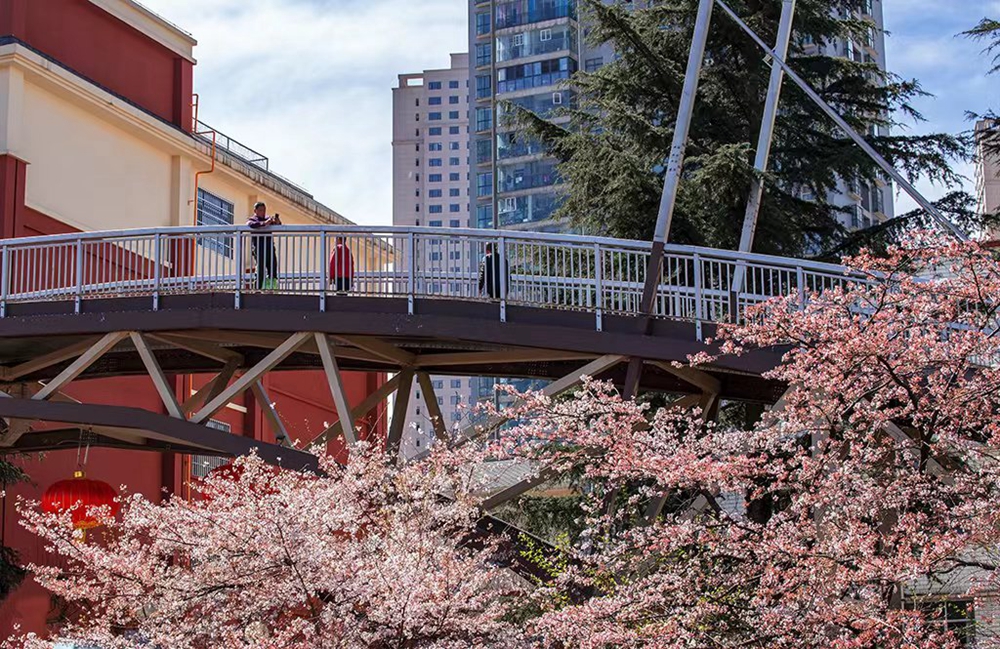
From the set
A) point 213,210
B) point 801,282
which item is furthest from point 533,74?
point 801,282

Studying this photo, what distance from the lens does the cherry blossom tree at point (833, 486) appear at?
1483 cm

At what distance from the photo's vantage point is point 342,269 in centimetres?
2047

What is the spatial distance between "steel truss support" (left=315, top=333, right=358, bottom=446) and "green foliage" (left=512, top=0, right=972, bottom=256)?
26.4 feet

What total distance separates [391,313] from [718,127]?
10.6 metres

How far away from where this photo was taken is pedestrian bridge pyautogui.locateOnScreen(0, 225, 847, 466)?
776 inches

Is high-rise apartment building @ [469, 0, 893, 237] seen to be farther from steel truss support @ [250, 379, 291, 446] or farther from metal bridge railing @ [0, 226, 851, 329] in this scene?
metal bridge railing @ [0, 226, 851, 329]

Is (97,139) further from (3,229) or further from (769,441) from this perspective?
(769,441)

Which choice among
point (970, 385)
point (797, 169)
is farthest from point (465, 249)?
point (797, 169)

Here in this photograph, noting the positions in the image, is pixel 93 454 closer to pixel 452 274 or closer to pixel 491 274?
pixel 452 274

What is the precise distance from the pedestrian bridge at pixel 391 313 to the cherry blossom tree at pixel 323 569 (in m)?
2.26

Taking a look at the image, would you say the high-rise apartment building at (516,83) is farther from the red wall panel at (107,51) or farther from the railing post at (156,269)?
the railing post at (156,269)

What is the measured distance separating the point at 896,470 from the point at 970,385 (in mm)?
1160

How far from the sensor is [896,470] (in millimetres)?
16016

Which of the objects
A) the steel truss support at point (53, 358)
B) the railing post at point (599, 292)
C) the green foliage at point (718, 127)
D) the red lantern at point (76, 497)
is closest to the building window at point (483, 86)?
the green foliage at point (718, 127)
